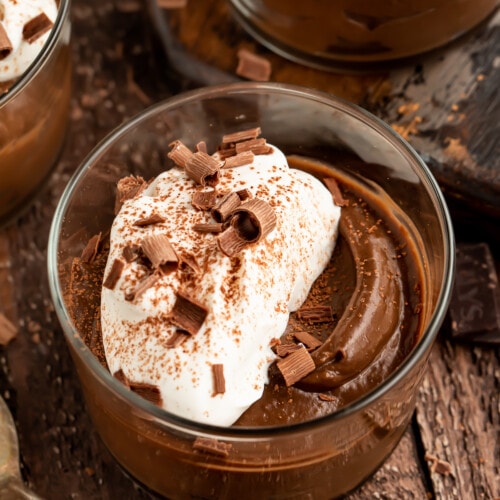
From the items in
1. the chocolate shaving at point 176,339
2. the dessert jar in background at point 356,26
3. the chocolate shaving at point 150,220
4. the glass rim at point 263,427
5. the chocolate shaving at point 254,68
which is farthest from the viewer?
the chocolate shaving at point 254,68

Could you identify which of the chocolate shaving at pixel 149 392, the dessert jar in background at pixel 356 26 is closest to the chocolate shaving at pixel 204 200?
the chocolate shaving at pixel 149 392

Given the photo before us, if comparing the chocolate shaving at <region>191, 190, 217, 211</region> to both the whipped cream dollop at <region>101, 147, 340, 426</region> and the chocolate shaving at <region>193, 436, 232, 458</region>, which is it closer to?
the whipped cream dollop at <region>101, 147, 340, 426</region>

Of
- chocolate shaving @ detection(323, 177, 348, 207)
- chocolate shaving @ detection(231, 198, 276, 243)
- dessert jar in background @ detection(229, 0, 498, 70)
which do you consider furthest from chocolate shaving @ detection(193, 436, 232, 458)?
dessert jar in background @ detection(229, 0, 498, 70)

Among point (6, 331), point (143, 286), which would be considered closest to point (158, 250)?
point (143, 286)

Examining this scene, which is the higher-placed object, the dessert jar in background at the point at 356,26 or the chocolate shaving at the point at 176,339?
the dessert jar in background at the point at 356,26

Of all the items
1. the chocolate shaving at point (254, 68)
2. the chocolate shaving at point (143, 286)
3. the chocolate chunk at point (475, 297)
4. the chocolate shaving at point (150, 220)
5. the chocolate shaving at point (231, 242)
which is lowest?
the chocolate chunk at point (475, 297)

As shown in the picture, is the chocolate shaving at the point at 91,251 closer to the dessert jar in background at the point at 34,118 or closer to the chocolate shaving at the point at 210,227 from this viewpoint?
the chocolate shaving at the point at 210,227

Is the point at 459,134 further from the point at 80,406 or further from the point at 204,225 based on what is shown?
the point at 80,406
